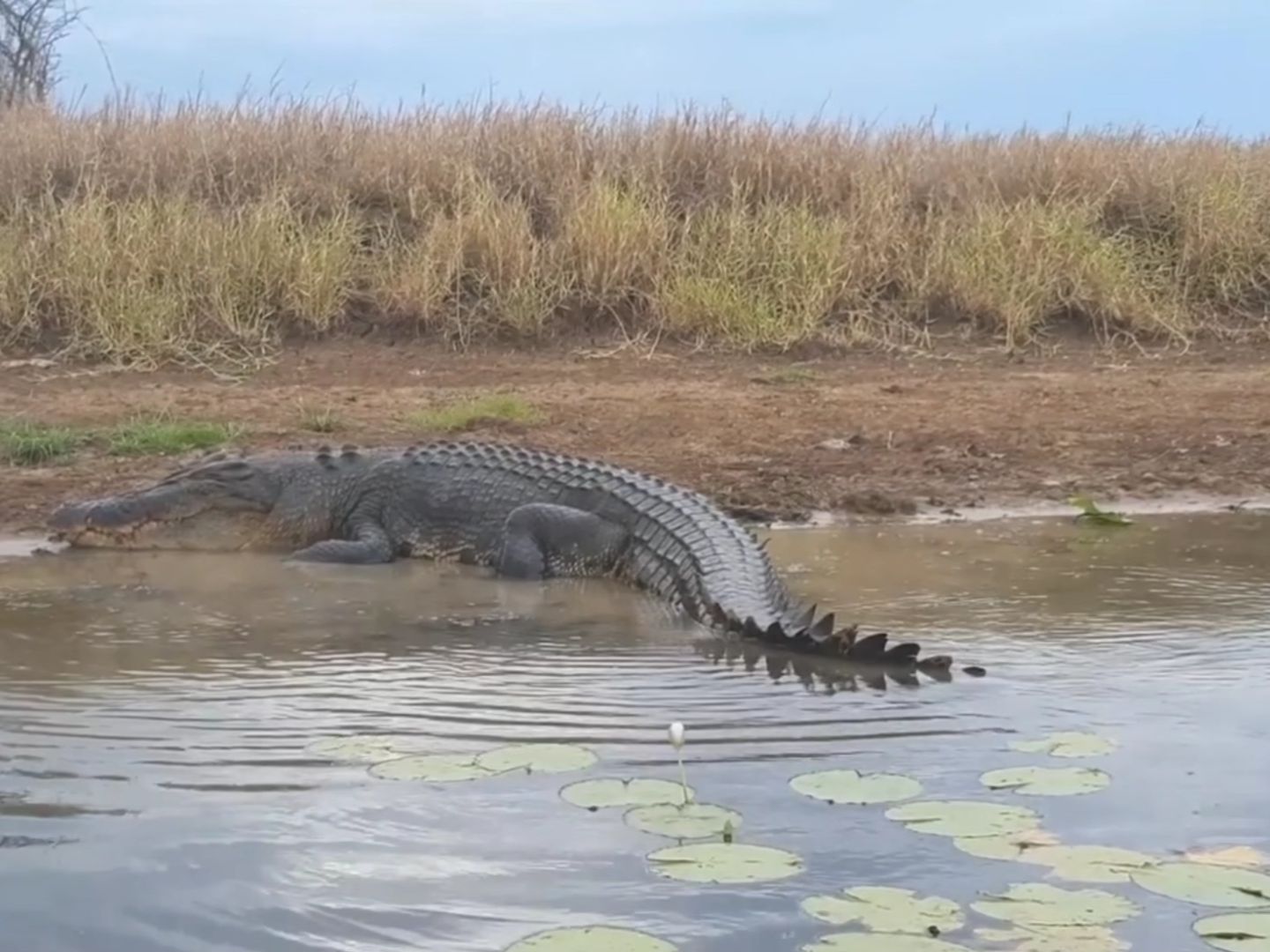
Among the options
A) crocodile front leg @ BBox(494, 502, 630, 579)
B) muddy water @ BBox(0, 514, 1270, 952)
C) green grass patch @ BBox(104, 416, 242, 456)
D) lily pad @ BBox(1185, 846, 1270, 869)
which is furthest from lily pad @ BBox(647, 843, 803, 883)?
green grass patch @ BBox(104, 416, 242, 456)

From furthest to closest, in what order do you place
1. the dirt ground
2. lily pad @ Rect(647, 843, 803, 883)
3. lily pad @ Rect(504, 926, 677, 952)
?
the dirt ground → lily pad @ Rect(647, 843, 803, 883) → lily pad @ Rect(504, 926, 677, 952)

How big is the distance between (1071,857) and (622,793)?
83cm

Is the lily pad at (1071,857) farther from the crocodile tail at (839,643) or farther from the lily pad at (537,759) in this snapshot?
the crocodile tail at (839,643)

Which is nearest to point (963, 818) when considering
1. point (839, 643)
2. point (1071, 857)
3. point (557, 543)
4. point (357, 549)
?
point (1071, 857)

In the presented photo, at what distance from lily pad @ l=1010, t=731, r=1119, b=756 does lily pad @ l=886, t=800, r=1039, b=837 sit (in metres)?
0.38

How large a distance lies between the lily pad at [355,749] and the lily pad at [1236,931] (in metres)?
1.62

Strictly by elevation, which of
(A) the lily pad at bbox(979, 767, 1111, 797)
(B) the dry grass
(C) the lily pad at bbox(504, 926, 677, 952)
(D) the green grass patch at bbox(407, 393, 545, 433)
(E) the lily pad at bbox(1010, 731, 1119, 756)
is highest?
(B) the dry grass

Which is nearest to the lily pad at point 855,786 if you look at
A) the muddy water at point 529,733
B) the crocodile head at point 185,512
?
the muddy water at point 529,733

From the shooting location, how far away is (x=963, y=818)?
9.64 ft

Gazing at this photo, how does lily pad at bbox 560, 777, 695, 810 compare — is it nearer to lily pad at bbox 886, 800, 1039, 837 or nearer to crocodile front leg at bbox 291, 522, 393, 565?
lily pad at bbox 886, 800, 1039, 837

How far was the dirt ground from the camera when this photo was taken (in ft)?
22.9

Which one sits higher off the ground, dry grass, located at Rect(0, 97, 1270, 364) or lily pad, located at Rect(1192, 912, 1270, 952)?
dry grass, located at Rect(0, 97, 1270, 364)

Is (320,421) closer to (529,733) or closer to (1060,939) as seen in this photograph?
(529,733)

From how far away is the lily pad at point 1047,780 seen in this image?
10.2 ft
